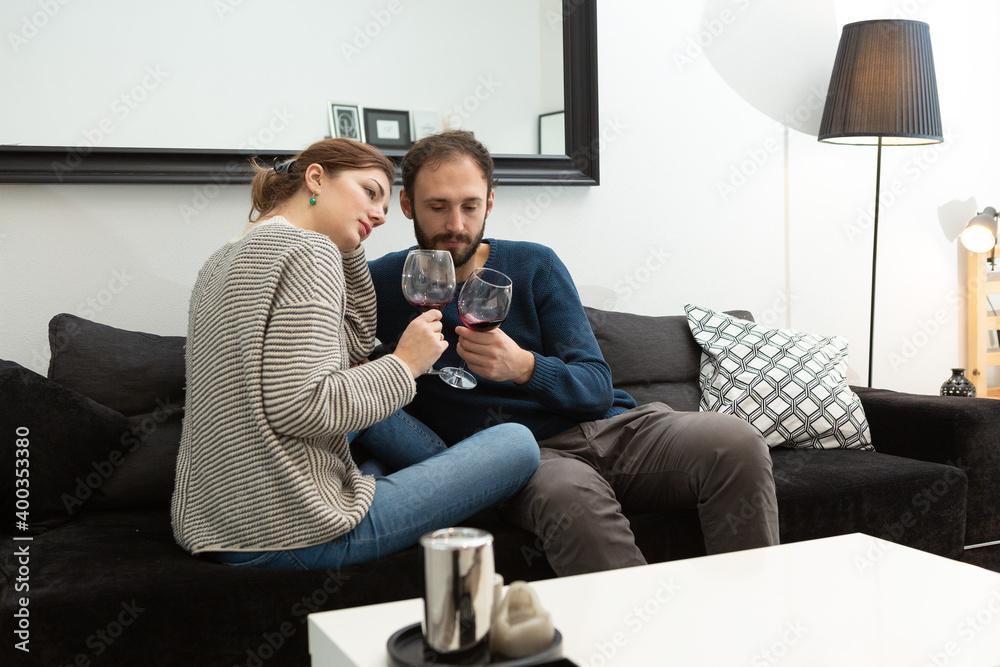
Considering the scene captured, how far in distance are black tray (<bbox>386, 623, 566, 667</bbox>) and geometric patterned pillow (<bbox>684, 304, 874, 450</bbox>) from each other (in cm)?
153

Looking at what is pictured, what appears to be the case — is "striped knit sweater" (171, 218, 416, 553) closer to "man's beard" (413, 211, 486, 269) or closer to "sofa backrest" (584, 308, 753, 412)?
"man's beard" (413, 211, 486, 269)

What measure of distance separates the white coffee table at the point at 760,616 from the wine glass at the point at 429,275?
606 millimetres

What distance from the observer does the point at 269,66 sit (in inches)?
87.5

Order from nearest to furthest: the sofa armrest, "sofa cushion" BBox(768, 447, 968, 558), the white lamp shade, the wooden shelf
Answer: "sofa cushion" BBox(768, 447, 968, 558), the sofa armrest, the white lamp shade, the wooden shelf

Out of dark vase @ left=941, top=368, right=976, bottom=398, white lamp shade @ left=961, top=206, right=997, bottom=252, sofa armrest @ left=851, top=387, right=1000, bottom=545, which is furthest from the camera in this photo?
white lamp shade @ left=961, top=206, right=997, bottom=252

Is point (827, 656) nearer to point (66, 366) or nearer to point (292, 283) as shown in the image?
point (292, 283)

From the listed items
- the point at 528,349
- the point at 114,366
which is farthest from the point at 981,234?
the point at 114,366

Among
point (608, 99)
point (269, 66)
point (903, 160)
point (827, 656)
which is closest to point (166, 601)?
point (827, 656)

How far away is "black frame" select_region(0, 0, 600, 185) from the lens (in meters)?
Answer: 2.02

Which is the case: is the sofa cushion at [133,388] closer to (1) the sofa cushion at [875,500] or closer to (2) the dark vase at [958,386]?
(1) the sofa cushion at [875,500]

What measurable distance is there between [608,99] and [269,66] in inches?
39.7

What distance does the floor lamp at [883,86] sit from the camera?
269cm

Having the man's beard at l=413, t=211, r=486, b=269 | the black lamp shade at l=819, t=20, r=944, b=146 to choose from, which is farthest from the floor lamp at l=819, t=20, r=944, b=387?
the man's beard at l=413, t=211, r=486, b=269

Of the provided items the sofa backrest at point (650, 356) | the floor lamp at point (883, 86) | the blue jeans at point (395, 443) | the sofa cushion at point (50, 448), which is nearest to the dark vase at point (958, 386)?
the floor lamp at point (883, 86)
